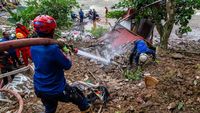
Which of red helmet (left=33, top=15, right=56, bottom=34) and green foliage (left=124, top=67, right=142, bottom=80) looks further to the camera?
green foliage (left=124, top=67, right=142, bottom=80)

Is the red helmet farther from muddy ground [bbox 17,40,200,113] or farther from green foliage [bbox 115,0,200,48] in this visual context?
green foliage [bbox 115,0,200,48]

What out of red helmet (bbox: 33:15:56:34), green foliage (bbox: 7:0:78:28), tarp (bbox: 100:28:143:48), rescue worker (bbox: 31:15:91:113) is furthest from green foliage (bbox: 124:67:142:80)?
green foliage (bbox: 7:0:78:28)

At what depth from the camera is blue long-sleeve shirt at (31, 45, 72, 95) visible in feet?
13.7

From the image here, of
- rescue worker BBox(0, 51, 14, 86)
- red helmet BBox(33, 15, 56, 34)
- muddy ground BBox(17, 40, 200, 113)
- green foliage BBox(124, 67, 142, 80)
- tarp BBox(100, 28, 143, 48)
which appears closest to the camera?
red helmet BBox(33, 15, 56, 34)

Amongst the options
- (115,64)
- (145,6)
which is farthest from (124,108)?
(145,6)

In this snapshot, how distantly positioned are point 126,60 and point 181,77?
3.49m

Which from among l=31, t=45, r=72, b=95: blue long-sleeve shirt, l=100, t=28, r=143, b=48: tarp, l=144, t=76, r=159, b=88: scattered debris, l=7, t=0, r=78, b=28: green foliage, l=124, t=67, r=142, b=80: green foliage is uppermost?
l=31, t=45, r=72, b=95: blue long-sleeve shirt

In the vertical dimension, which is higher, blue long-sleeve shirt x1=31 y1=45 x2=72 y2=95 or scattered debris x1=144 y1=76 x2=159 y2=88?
blue long-sleeve shirt x1=31 y1=45 x2=72 y2=95

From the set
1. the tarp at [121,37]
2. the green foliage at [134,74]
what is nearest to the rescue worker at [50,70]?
the green foliage at [134,74]

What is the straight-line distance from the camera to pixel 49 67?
14.2 ft

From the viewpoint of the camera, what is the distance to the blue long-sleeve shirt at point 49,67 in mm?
4168

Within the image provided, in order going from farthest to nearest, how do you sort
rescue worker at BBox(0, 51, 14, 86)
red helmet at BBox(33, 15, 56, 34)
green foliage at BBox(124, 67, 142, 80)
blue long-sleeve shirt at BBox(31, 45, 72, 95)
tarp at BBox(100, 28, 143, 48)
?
tarp at BBox(100, 28, 143, 48) < green foliage at BBox(124, 67, 142, 80) < rescue worker at BBox(0, 51, 14, 86) < blue long-sleeve shirt at BBox(31, 45, 72, 95) < red helmet at BBox(33, 15, 56, 34)

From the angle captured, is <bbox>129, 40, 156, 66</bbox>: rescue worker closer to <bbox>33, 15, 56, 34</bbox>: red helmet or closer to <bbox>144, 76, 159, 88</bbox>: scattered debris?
<bbox>144, 76, 159, 88</bbox>: scattered debris

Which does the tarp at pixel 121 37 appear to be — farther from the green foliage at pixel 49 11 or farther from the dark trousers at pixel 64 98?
the dark trousers at pixel 64 98
